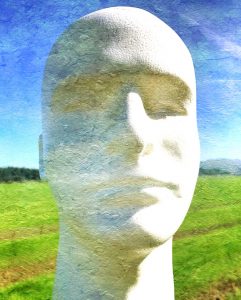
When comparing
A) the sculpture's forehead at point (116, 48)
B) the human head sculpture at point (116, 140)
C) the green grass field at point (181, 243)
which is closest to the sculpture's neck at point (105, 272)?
the human head sculpture at point (116, 140)

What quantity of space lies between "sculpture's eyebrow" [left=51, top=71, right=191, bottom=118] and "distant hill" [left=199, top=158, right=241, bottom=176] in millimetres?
745

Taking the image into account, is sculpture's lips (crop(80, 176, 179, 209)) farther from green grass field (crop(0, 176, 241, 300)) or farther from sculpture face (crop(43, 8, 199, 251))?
green grass field (crop(0, 176, 241, 300))

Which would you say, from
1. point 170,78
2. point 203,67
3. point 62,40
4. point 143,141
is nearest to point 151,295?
point 143,141

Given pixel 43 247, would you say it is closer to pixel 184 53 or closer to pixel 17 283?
pixel 17 283

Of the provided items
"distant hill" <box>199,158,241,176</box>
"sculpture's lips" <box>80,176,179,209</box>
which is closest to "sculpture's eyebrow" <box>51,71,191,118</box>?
"sculpture's lips" <box>80,176,179,209</box>

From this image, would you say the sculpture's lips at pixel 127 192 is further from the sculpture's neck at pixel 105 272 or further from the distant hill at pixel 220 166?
the distant hill at pixel 220 166

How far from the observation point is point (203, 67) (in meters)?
2.54

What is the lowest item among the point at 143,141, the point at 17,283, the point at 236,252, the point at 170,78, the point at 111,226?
the point at 236,252

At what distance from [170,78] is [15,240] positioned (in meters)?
1.21

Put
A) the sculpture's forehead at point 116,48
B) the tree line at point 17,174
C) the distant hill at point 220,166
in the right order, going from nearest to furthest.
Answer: the sculpture's forehead at point 116,48 < the tree line at point 17,174 < the distant hill at point 220,166

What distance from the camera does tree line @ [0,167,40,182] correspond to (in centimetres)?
231

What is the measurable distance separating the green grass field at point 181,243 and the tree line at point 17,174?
8 centimetres

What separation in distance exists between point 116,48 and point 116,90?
117 millimetres

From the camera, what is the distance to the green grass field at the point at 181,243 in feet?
8.45
